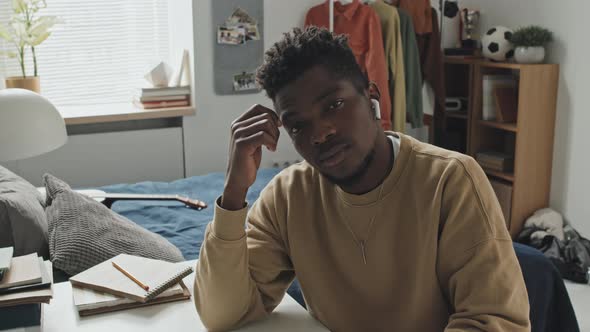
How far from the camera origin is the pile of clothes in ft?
10.8

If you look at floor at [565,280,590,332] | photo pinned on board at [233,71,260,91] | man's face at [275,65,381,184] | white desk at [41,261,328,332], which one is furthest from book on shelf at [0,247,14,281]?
photo pinned on board at [233,71,260,91]

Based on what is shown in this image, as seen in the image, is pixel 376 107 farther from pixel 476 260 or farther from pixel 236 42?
pixel 236 42

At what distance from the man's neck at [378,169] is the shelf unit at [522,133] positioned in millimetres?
2538

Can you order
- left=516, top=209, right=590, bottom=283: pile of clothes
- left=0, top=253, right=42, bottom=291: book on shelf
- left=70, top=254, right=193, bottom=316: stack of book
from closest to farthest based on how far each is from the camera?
left=0, top=253, right=42, bottom=291: book on shelf → left=70, top=254, right=193, bottom=316: stack of book → left=516, top=209, right=590, bottom=283: pile of clothes

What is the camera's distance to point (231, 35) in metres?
3.92

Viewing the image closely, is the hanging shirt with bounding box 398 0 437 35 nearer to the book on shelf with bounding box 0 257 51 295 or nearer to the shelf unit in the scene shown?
the shelf unit

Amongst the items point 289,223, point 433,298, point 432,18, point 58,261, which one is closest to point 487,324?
point 433,298

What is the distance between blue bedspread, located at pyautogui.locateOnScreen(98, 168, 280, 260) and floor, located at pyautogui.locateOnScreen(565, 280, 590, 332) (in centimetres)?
152

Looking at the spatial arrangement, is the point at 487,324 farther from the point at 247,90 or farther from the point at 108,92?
the point at 108,92

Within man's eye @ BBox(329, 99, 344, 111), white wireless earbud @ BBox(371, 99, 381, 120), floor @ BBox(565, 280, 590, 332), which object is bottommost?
floor @ BBox(565, 280, 590, 332)

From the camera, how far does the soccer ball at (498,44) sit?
379cm

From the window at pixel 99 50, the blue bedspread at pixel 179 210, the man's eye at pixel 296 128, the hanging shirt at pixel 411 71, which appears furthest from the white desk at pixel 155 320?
the hanging shirt at pixel 411 71

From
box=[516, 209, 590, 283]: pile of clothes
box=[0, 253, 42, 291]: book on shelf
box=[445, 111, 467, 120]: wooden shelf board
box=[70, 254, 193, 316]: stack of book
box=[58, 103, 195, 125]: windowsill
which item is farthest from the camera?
box=[445, 111, 467, 120]: wooden shelf board

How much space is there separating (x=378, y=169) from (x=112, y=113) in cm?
275
